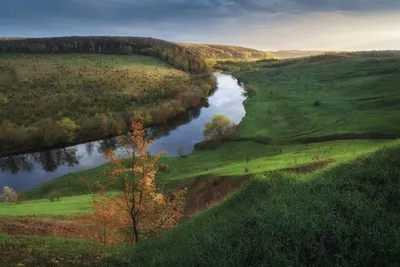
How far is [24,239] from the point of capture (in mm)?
16781

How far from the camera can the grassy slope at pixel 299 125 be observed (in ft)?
147

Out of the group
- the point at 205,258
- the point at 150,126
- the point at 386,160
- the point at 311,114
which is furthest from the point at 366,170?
the point at 150,126

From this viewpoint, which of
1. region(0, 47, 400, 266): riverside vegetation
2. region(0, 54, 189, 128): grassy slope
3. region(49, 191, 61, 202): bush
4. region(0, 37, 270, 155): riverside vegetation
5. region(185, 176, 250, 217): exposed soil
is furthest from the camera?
region(0, 54, 189, 128): grassy slope

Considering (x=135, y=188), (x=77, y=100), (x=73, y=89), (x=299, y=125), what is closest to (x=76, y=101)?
(x=77, y=100)

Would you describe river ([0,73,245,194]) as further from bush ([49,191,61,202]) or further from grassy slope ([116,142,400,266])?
grassy slope ([116,142,400,266])

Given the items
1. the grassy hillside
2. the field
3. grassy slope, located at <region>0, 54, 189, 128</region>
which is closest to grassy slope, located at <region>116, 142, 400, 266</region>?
the grassy hillside

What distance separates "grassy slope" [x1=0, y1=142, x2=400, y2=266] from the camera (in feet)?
32.8

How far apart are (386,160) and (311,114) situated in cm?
6756

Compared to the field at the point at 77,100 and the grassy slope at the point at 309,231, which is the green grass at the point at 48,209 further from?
the field at the point at 77,100

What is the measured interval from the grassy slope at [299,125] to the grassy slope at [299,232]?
19.4 m

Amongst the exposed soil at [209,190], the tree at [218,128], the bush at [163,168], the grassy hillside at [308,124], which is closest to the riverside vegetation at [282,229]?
the exposed soil at [209,190]

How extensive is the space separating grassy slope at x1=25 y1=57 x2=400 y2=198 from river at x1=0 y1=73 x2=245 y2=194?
7935 millimetres

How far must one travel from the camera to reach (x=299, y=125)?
7225cm

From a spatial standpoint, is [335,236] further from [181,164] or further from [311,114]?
[311,114]
